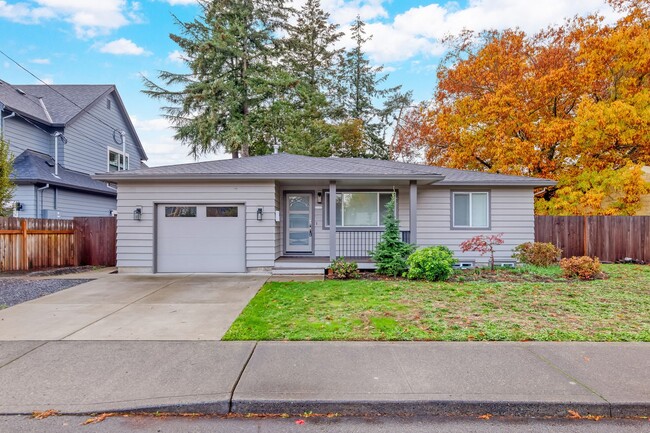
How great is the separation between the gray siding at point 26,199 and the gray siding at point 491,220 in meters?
13.1

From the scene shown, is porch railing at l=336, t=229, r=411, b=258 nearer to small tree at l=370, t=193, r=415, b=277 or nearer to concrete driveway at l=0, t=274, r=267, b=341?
small tree at l=370, t=193, r=415, b=277

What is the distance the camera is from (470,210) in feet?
36.6

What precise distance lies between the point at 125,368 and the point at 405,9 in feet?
54.4

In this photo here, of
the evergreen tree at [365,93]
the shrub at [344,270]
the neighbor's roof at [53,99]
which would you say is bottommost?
the shrub at [344,270]

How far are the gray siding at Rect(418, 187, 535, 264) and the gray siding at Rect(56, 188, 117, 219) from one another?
13058 millimetres

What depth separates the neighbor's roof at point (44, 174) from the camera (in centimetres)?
1236

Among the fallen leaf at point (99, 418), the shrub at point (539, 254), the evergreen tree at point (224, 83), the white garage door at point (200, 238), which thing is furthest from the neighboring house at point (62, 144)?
the shrub at point (539, 254)

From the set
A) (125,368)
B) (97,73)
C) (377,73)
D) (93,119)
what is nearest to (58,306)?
(125,368)

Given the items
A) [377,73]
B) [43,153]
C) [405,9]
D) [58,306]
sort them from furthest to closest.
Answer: [377,73]
[405,9]
[43,153]
[58,306]

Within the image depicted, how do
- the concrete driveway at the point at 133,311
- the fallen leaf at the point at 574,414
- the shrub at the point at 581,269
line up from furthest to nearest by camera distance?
the shrub at the point at 581,269, the concrete driveway at the point at 133,311, the fallen leaf at the point at 574,414

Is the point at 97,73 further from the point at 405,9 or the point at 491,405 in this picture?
the point at 491,405

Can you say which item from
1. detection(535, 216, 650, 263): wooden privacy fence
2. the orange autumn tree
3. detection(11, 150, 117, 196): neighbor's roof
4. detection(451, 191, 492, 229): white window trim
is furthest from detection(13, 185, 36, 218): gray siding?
detection(535, 216, 650, 263): wooden privacy fence

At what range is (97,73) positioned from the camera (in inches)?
657

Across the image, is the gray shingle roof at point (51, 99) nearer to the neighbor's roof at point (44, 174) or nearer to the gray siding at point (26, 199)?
the neighbor's roof at point (44, 174)
